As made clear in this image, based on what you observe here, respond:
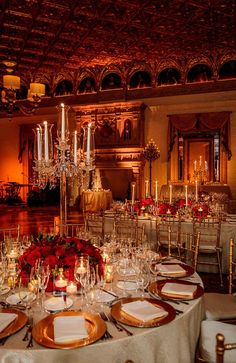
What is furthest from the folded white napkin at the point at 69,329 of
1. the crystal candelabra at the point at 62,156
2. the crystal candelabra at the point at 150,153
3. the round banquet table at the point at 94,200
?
the crystal candelabra at the point at 150,153

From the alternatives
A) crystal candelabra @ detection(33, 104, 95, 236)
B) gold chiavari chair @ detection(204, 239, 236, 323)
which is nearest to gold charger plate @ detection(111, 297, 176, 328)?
gold chiavari chair @ detection(204, 239, 236, 323)

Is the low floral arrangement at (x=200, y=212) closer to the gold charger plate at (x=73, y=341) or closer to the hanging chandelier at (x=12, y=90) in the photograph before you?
the hanging chandelier at (x=12, y=90)

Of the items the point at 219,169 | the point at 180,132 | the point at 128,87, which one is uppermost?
the point at 128,87

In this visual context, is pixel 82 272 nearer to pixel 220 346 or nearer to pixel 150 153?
pixel 220 346

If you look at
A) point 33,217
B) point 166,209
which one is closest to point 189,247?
point 166,209

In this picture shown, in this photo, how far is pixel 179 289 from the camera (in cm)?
240

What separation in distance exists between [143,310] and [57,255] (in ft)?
2.44

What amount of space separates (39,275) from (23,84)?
1334 cm

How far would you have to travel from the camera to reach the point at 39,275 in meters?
2.20

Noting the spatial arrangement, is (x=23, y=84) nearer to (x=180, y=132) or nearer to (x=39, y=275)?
(x=180, y=132)

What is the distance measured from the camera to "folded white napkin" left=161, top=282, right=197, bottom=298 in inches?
91.9

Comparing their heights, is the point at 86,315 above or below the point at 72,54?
below

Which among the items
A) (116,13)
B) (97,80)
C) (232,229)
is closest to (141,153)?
(97,80)

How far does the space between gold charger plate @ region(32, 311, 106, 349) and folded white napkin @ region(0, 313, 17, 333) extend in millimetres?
153
